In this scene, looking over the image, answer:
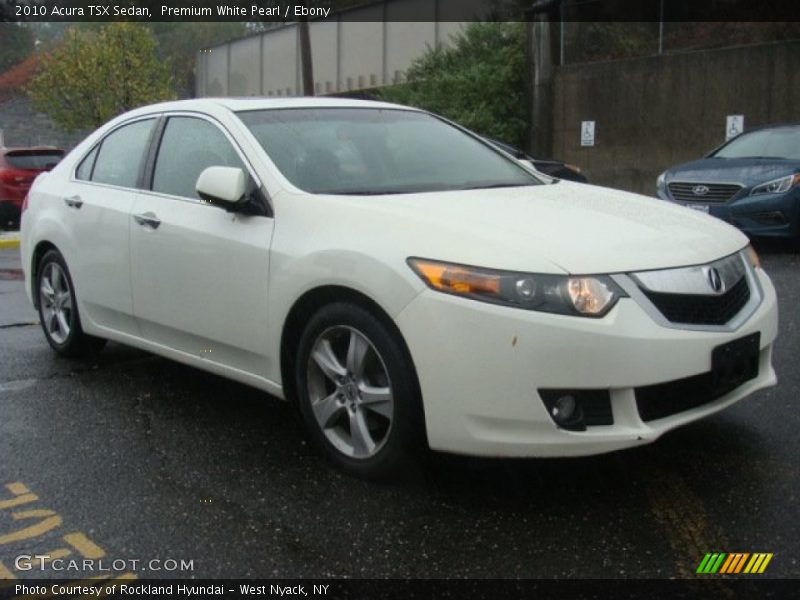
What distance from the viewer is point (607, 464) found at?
12.2ft

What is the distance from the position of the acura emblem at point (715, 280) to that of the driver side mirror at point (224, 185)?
189cm

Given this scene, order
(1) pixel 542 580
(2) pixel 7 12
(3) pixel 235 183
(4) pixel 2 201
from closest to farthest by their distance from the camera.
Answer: (1) pixel 542 580 → (3) pixel 235 183 → (4) pixel 2 201 → (2) pixel 7 12

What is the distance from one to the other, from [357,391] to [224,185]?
1067mm

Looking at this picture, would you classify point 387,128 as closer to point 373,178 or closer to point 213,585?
point 373,178

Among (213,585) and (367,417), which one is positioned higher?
(367,417)

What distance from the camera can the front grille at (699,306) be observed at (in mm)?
3229

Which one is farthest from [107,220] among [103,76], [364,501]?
[103,76]

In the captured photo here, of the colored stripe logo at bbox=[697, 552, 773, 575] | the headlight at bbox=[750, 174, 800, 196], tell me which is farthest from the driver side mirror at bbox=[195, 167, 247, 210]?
the headlight at bbox=[750, 174, 800, 196]

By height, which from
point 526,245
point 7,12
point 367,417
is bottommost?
point 367,417

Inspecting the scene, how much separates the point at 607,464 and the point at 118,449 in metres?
2.06

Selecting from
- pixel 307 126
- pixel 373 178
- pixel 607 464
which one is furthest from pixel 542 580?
pixel 307 126

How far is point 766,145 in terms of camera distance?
A: 10695 mm

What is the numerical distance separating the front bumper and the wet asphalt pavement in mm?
296

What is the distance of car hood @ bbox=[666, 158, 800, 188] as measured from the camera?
9.80 m
